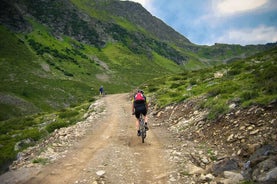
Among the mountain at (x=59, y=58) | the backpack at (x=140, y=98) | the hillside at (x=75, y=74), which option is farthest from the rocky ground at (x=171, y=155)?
the mountain at (x=59, y=58)

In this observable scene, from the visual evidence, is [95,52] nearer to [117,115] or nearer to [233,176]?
[117,115]

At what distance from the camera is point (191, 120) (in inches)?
683

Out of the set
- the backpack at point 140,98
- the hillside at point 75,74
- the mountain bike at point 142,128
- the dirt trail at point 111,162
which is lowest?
the dirt trail at point 111,162

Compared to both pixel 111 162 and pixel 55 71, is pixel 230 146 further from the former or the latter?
pixel 55 71

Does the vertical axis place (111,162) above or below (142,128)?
below

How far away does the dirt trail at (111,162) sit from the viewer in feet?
31.3

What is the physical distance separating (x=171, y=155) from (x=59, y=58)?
354 feet

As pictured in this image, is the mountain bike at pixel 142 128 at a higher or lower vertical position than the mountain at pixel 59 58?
lower

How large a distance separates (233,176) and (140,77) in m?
117

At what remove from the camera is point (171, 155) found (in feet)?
39.2

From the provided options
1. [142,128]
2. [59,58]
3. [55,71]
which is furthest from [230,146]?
[59,58]

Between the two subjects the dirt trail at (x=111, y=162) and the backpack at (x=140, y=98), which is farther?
the backpack at (x=140, y=98)

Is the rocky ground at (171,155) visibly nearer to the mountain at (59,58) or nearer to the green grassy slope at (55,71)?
the mountain at (59,58)

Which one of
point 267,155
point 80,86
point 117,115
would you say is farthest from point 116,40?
point 267,155
